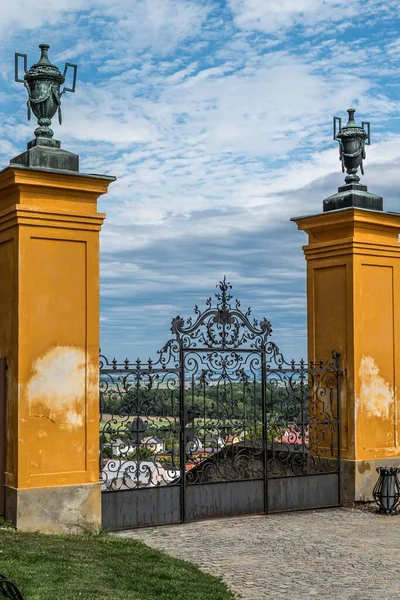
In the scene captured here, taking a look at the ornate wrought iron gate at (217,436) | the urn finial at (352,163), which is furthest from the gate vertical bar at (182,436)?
the urn finial at (352,163)

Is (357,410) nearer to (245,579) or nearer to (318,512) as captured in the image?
(318,512)

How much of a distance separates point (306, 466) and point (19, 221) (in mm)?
5879

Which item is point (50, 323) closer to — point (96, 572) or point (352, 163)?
point (96, 572)

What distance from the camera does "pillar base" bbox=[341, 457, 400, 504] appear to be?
12.7m

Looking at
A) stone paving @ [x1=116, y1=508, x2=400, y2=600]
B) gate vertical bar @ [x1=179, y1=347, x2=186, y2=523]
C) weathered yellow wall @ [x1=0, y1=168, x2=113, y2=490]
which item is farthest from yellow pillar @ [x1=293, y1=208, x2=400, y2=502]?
weathered yellow wall @ [x1=0, y1=168, x2=113, y2=490]

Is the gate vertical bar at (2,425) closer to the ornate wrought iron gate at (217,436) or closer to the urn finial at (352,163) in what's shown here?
the ornate wrought iron gate at (217,436)

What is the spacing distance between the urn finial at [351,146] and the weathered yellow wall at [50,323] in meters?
4.60

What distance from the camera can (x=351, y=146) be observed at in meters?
13.4

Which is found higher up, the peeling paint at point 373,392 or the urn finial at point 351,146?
the urn finial at point 351,146

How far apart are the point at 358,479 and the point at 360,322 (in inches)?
93.5

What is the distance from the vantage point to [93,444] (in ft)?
34.0

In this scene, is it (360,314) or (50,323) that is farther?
(360,314)

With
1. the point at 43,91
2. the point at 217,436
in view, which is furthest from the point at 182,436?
the point at 43,91

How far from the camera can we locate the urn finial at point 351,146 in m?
13.3
